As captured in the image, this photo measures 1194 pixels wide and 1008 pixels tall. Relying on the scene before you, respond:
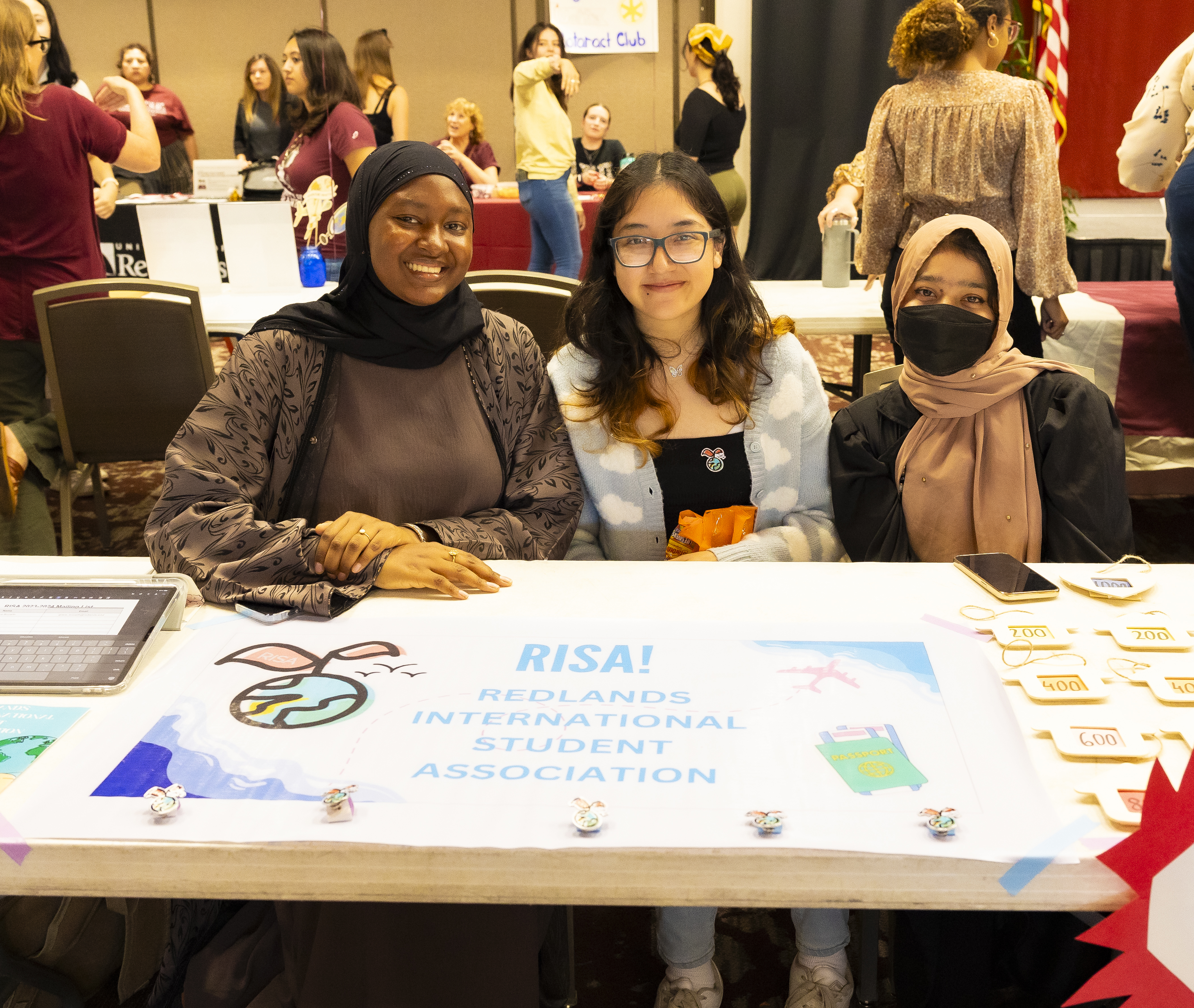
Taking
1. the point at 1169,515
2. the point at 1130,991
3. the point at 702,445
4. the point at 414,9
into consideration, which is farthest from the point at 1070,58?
the point at 1130,991

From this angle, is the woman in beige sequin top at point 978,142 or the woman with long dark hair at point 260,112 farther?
the woman with long dark hair at point 260,112

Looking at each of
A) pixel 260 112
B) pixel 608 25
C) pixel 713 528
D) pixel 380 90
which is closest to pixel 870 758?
pixel 713 528

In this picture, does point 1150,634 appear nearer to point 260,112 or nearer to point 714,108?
point 714,108

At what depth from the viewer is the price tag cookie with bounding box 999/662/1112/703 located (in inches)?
40.6

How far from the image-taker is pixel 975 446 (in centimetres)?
165

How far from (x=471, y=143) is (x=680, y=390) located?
568cm

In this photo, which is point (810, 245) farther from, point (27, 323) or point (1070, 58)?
point (27, 323)

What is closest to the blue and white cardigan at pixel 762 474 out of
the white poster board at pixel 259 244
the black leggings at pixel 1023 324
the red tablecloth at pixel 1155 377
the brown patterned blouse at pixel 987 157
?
the black leggings at pixel 1023 324

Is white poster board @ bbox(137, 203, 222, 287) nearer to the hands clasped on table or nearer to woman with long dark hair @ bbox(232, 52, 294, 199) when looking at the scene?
the hands clasped on table

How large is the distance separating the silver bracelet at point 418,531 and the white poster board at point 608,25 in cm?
692

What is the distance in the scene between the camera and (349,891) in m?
0.85

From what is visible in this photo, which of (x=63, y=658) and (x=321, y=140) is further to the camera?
(x=321, y=140)

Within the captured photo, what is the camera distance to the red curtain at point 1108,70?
243 inches

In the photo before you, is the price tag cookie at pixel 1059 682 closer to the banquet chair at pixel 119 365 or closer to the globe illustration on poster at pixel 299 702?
the globe illustration on poster at pixel 299 702
